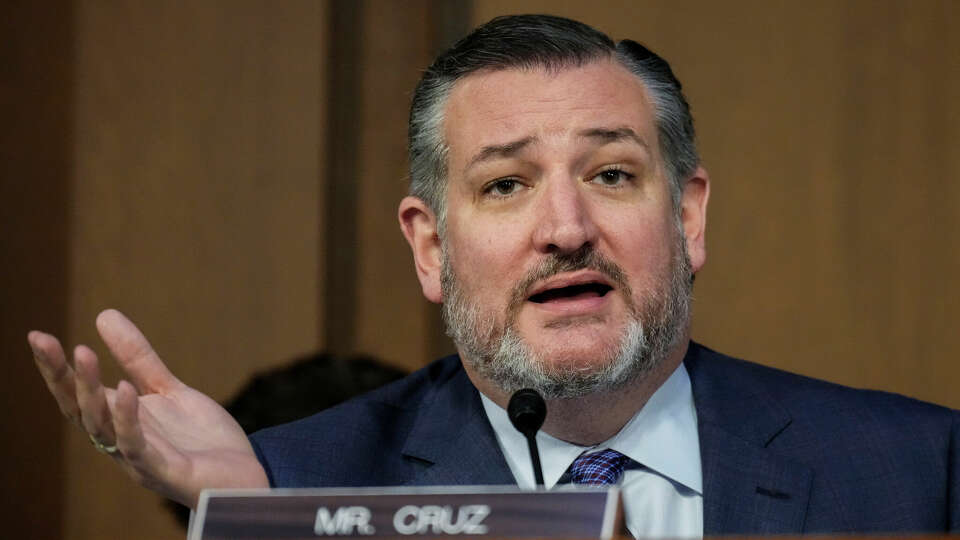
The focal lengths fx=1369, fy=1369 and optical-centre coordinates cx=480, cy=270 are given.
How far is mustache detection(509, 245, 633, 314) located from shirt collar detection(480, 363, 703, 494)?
0.72ft

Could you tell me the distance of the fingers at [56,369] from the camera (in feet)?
5.19

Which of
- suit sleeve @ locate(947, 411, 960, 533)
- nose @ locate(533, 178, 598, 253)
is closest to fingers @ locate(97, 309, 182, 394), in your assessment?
nose @ locate(533, 178, 598, 253)

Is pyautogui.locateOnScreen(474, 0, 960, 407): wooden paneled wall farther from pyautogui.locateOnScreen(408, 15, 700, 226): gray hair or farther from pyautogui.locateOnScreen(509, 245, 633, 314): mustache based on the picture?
pyautogui.locateOnScreen(509, 245, 633, 314): mustache

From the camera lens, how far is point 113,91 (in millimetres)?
3701

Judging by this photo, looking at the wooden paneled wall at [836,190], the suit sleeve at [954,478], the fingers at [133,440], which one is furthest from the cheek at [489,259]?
the wooden paneled wall at [836,190]

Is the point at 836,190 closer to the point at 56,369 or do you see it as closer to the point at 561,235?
the point at 561,235

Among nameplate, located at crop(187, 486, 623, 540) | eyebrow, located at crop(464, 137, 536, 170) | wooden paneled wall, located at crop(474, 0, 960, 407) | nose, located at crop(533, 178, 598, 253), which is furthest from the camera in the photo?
wooden paneled wall, located at crop(474, 0, 960, 407)

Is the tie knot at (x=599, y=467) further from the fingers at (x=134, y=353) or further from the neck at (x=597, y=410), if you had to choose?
the fingers at (x=134, y=353)

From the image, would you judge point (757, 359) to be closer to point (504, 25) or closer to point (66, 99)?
point (504, 25)

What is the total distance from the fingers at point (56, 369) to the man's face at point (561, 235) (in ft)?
2.15

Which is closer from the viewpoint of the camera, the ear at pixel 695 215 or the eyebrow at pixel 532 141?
the eyebrow at pixel 532 141

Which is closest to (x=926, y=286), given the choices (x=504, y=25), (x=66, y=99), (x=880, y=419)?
(x=880, y=419)

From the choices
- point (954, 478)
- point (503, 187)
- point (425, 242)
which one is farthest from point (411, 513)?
point (954, 478)

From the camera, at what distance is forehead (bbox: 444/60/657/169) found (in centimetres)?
207
